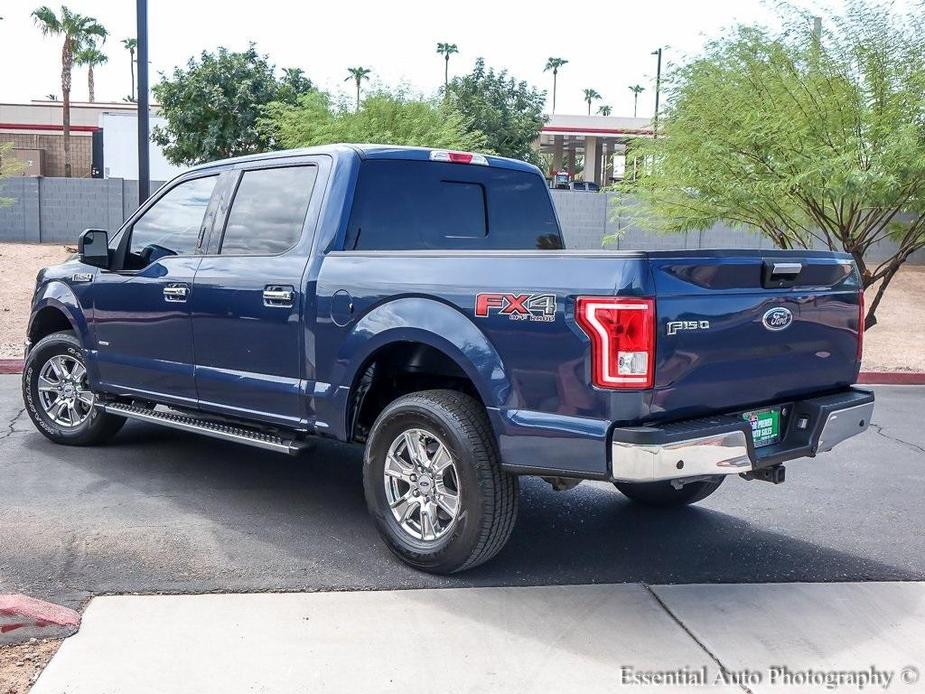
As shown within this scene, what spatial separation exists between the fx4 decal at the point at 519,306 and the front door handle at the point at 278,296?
1.29 metres

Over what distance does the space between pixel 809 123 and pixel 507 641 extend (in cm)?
1042

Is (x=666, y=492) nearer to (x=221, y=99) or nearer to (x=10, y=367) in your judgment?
(x=10, y=367)

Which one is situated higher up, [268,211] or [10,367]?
[268,211]

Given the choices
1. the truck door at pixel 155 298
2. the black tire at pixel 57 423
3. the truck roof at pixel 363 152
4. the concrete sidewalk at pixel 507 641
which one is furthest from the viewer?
the black tire at pixel 57 423

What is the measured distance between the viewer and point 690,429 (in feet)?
13.4

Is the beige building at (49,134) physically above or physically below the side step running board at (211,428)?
above

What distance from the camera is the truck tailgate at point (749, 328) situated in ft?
13.4

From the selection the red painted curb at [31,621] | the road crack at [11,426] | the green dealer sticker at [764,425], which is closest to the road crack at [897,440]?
the green dealer sticker at [764,425]

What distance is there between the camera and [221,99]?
3362 centimetres

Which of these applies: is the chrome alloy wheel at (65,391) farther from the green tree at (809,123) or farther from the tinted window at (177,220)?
the green tree at (809,123)

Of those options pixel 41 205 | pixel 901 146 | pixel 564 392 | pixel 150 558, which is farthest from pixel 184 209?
pixel 41 205

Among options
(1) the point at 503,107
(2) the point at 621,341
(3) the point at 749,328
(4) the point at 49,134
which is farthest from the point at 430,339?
(4) the point at 49,134

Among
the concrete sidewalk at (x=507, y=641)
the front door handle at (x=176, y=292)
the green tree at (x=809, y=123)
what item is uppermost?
the green tree at (x=809, y=123)

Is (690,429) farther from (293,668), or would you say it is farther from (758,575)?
(293,668)
